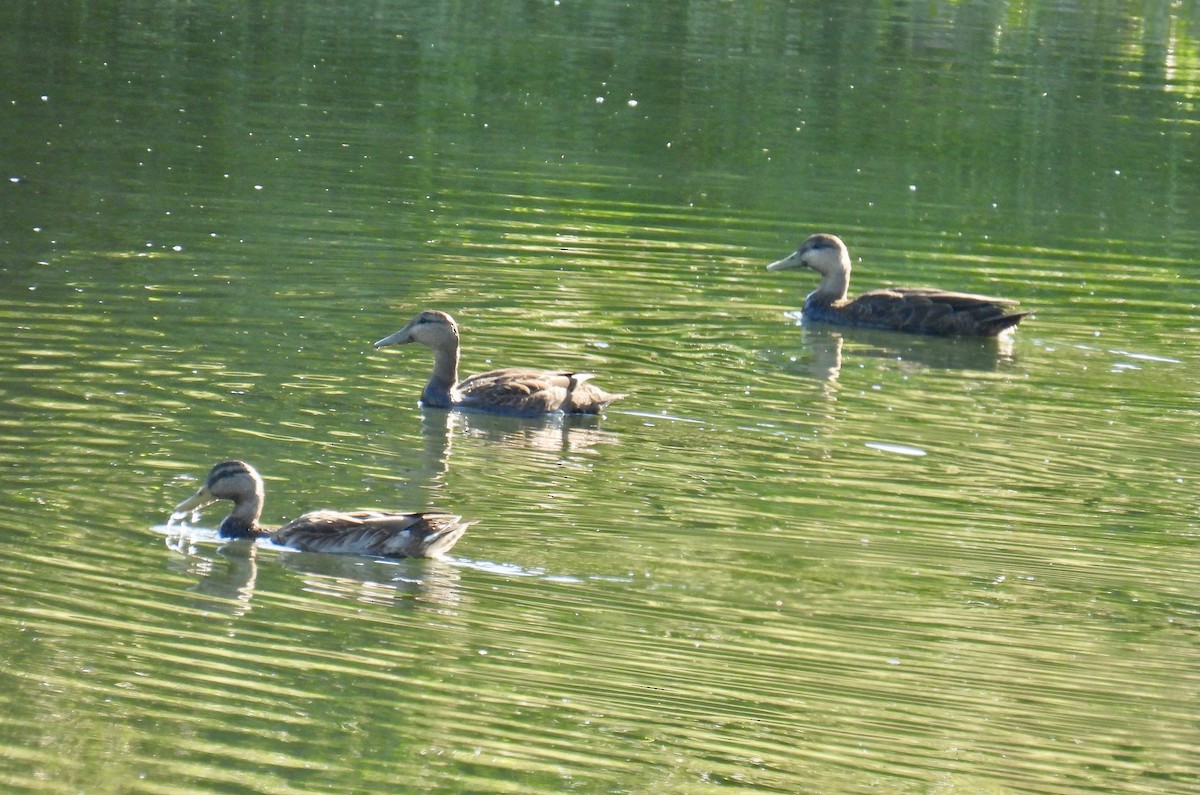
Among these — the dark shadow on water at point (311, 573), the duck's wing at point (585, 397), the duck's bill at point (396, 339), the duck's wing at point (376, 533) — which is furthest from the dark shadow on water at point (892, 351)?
the dark shadow on water at point (311, 573)

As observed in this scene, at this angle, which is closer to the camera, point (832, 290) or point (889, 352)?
point (889, 352)

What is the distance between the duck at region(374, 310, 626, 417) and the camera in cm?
1337

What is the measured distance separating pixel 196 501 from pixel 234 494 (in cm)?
19

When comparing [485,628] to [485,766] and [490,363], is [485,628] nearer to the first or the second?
[485,766]

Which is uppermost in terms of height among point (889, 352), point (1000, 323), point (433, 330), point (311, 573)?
point (433, 330)

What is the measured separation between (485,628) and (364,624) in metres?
0.53

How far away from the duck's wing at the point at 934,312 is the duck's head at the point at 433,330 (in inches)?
180

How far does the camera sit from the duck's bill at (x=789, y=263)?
18312 mm

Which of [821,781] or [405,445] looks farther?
[405,445]

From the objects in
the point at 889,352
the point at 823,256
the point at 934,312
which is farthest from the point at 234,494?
the point at 823,256

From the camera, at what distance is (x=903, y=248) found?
20781 mm

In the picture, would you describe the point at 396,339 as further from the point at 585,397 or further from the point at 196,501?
the point at 196,501

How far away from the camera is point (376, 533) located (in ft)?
33.0

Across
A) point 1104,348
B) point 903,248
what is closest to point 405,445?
point 1104,348
